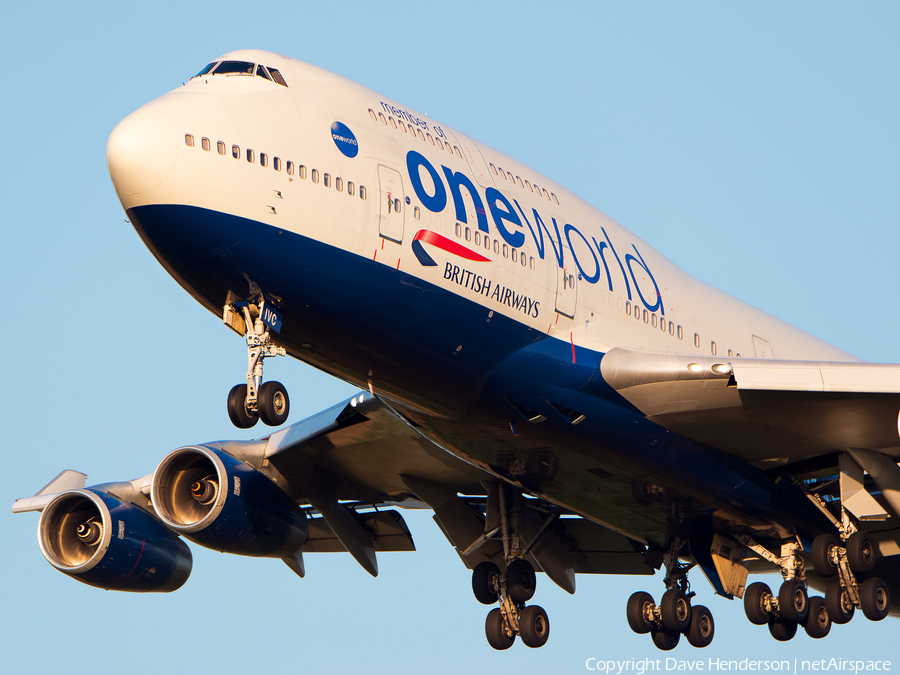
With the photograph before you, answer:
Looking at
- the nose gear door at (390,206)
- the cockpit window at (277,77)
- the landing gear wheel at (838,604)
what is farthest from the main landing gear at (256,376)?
the landing gear wheel at (838,604)

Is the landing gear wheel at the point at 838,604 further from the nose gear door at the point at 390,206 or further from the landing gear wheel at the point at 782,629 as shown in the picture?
the nose gear door at the point at 390,206

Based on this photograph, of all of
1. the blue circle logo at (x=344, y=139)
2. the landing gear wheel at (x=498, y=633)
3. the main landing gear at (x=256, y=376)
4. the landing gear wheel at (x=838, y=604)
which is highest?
the blue circle logo at (x=344, y=139)

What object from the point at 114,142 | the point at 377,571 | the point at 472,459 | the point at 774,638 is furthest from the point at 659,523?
the point at 114,142

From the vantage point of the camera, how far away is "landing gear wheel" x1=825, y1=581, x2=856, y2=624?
70.8 ft

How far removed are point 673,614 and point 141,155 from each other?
12915 mm

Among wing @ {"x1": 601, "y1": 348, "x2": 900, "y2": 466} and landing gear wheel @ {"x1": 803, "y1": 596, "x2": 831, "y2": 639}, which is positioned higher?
wing @ {"x1": 601, "y1": 348, "x2": 900, "y2": 466}

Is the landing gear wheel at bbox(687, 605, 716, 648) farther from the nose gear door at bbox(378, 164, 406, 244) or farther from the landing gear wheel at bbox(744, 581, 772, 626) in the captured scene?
the nose gear door at bbox(378, 164, 406, 244)

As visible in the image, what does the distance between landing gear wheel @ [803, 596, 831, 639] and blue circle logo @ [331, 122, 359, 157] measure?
11443mm

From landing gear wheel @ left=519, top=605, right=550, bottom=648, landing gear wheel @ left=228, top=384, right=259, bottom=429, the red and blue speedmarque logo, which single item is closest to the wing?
the red and blue speedmarque logo

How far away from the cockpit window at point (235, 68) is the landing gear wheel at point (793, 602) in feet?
40.9

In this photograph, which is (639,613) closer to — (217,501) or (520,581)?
(520,581)

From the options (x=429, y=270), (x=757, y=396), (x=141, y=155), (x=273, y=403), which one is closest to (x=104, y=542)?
(x=273, y=403)

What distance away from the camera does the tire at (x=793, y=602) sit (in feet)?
72.1

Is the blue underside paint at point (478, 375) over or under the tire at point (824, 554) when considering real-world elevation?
over
